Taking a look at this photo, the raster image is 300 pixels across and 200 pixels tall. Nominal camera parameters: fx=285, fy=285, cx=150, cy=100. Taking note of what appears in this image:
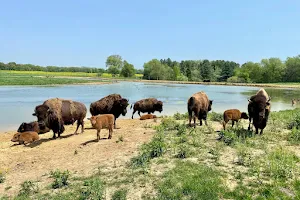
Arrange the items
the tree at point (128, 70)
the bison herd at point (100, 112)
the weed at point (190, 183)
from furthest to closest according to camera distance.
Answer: the tree at point (128, 70), the bison herd at point (100, 112), the weed at point (190, 183)

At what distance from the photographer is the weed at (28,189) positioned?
6062 mm

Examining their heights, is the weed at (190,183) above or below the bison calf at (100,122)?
below

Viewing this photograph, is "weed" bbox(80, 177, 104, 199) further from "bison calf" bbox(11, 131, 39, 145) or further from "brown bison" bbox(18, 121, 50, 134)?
"brown bison" bbox(18, 121, 50, 134)

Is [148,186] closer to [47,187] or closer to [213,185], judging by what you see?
[213,185]

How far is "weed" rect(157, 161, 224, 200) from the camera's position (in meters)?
5.53

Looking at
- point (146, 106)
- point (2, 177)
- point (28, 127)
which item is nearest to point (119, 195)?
point (2, 177)

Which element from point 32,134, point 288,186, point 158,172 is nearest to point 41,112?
point 32,134

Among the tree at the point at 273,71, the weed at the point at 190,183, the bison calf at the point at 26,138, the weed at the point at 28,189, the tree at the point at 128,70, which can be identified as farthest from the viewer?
the tree at the point at 128,70

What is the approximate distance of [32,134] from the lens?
37.4ft

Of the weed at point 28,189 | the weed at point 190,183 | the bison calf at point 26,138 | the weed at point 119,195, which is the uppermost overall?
the weed at point 190,183

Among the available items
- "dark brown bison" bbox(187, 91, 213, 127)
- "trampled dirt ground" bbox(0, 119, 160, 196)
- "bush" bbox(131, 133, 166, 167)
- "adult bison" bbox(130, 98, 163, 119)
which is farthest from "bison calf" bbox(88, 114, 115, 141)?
"adult bison" bbox(130, 98, 163, 119)

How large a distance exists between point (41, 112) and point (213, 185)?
860 centimetres

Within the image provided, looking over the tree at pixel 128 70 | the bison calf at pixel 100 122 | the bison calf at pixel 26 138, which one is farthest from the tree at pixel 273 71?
the bison calf at pixel 26 138

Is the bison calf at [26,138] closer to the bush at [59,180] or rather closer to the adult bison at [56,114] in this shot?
the adult bison at [56,114]
